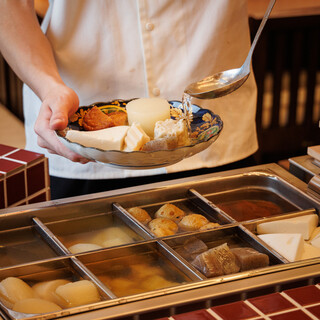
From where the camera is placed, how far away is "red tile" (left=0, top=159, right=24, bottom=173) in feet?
4.57

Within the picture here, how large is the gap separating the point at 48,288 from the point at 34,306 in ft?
0.28

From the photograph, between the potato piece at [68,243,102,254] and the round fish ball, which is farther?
the round fish ball

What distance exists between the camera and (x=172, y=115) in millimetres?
1390

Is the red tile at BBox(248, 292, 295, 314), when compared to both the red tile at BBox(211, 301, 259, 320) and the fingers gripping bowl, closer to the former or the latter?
the red tile at BBox(211, 301, 259, 320)

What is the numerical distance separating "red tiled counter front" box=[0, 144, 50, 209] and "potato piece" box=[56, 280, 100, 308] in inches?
17.8

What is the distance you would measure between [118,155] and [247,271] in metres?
0.32

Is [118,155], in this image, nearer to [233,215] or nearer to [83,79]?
[233,215]

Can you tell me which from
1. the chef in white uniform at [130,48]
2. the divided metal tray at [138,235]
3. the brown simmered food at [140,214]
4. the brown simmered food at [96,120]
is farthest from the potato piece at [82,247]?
the chef in white uniform at [130,48]

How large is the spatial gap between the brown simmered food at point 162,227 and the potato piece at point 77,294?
0.73ft

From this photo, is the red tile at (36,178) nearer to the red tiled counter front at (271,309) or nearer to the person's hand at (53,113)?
the person's hand at (53,113)

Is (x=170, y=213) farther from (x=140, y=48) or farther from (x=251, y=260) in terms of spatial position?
(x=140, y=48)

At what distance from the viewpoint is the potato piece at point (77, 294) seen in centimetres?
97

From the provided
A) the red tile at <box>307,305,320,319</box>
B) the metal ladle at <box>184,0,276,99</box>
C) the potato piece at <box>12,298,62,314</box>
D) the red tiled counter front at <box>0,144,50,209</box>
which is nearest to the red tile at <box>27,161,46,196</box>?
the red tiled counter front at <box>0,144,50,209</box>

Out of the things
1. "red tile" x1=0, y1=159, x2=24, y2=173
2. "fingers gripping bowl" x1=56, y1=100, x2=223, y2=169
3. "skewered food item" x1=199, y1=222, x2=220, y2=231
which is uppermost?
"fingers gripping bowl" x1=56, y1=100, x2=223, y2=169
